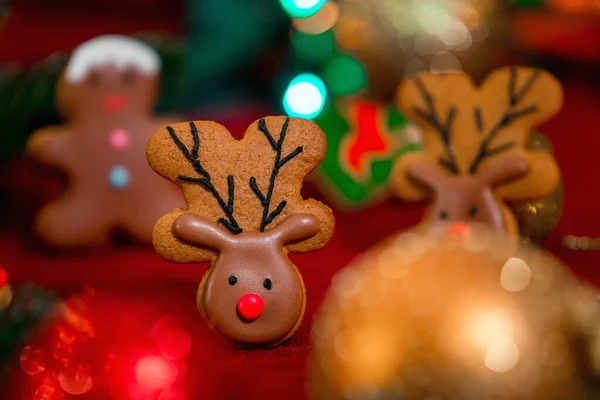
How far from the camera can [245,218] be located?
0.68 metres

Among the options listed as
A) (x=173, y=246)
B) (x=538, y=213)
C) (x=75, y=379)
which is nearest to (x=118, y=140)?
(x=173, y=246)

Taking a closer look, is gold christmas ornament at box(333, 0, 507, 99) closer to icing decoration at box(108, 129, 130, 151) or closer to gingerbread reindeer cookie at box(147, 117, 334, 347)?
icing decoration at box(108, 129, 130, 151)

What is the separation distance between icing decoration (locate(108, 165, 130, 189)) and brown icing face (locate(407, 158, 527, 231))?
428 mm

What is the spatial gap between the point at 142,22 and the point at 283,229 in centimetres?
112

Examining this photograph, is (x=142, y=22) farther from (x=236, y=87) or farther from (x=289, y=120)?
(x=289, y=120)

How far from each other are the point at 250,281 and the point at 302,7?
3.16 feet

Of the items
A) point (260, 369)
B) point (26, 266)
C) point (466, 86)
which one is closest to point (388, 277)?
point (260, 369)

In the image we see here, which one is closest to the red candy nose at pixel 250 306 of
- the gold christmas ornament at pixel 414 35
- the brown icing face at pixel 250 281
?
the brown icing face at pixel 250 281

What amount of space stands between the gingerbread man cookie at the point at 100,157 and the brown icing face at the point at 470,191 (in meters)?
0.39

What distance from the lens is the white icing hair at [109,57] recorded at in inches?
38.5

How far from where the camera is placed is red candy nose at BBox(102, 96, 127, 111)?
0.99 meters

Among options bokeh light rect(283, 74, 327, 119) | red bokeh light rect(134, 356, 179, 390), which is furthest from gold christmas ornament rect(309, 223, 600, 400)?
bokeh light rect(283, 74, 327, 119)

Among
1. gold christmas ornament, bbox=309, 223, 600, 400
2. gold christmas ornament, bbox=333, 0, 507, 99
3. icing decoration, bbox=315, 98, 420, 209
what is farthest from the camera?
gold christmas ornament, bbox=333, 0, 507, 99

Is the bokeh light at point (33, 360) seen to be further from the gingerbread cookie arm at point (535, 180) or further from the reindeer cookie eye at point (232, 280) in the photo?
the gingerbread cookie arm at point (535, 180)
